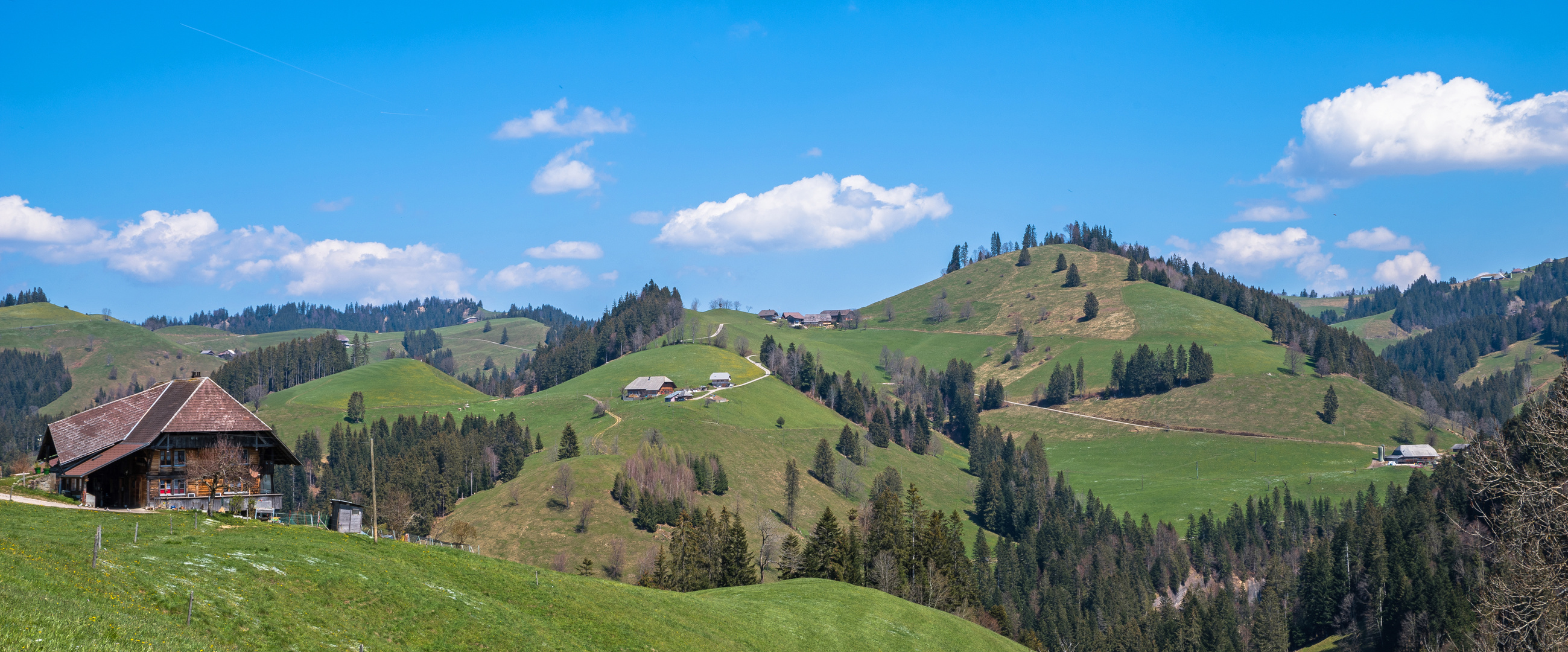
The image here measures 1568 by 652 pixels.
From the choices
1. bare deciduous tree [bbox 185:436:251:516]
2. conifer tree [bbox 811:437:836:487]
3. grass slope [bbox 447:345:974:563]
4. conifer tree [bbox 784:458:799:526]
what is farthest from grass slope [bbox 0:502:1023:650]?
conifer tree [bbox 811:437:836:487]

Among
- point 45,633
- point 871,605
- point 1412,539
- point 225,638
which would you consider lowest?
point 1412,539

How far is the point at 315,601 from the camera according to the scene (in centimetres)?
3048

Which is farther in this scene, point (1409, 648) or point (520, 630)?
point (1409, 648)

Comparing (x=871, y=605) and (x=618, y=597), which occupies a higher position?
(x=618, y=597)

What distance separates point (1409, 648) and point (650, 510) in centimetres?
10319

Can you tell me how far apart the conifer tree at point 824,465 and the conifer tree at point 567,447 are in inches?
2050

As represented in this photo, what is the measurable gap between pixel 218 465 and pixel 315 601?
3781 cm

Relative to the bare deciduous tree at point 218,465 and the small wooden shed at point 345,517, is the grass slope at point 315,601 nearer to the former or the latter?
the small wooden shed at point 345,517

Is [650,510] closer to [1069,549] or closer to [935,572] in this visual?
[935,572]

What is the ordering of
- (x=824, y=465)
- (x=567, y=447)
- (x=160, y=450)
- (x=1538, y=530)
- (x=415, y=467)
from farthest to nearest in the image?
(x=824, y=465) < (x=567, y=447) < (x=415, y=467) < (x=160, y=450) < (x=1538, y=530)

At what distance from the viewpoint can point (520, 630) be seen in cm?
3484

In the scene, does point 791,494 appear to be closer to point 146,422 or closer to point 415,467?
point 415,467

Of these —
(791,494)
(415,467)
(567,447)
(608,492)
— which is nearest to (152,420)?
(608,492)

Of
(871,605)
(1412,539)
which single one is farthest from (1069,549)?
(871,605)
